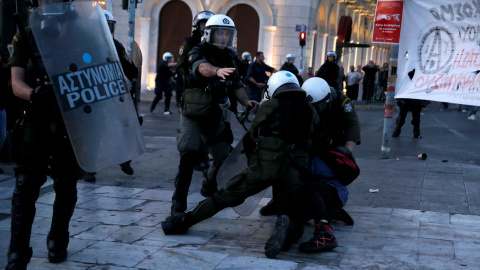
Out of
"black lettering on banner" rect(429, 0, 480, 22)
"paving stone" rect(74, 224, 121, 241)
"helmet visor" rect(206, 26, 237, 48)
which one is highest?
"black lettering on banner" rect(429, 0, 480, 22)

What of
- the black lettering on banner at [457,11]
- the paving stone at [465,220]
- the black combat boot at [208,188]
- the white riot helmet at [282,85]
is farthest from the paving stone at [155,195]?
the black lettering on banner at [457,11]

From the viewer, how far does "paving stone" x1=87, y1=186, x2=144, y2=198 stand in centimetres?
650

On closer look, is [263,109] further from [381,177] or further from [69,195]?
[381,177]

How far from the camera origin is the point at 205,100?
5.53 metres

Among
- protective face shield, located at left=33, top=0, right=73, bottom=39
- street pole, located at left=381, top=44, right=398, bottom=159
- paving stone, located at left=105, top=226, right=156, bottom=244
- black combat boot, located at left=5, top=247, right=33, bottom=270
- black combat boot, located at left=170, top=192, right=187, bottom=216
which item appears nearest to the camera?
black combat boot, located at left=5, top=247, right=33, bottom=270

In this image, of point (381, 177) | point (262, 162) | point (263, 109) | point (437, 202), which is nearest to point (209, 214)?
point (262, 162)

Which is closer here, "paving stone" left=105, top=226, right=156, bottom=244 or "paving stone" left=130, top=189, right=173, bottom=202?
"paving stone" left=105, top=226, right=156, bottom=244

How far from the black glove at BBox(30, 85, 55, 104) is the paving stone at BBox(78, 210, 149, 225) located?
1.61 metres

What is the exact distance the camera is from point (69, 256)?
4383 mm

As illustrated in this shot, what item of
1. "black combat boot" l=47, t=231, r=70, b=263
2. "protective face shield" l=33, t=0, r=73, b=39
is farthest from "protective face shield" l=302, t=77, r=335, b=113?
"black combat boot" l=47, t=231, r=70, b=263

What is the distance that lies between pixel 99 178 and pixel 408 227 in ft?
11.6

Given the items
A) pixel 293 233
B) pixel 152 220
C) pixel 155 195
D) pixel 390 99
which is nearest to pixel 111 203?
pixel 155 195

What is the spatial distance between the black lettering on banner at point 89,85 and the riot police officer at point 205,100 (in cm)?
109

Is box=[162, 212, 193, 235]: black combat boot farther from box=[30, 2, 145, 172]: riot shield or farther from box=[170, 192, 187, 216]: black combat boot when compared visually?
box=[30, 2, 145, 172]: riot shield
